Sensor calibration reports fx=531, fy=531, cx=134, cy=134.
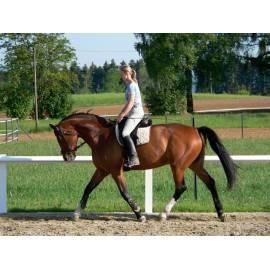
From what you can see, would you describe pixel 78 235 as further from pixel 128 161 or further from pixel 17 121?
pixel 17 121

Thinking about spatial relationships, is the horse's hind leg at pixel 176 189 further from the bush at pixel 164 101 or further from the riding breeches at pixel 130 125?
the bush at pixel 164 101

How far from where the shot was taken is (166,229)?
7180mm

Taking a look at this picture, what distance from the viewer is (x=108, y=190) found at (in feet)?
34.4

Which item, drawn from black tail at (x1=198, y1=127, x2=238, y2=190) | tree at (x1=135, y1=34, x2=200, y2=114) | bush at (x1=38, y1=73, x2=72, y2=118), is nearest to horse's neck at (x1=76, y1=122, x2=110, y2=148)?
black tail at (x1=198, y1=127, x2=238, y2=190)

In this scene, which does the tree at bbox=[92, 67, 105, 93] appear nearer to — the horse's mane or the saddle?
the horse's mane

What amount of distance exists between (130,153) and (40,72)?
16968mm

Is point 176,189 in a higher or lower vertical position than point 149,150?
lower

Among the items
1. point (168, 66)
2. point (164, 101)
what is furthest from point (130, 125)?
point (168, 66)

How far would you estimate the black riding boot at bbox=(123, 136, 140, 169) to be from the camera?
24.9ft

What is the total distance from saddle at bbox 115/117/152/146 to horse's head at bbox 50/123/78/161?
666 millimetres

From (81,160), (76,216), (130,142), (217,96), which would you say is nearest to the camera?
(130,142)

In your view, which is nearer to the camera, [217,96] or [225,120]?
[225,120]

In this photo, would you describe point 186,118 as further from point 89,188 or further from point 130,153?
point 130,153

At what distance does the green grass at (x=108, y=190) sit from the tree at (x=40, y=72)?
353 inches
